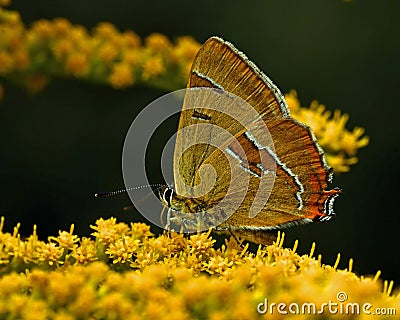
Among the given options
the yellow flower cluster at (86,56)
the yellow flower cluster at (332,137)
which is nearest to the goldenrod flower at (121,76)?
the yellow flower cluster at (86,56)

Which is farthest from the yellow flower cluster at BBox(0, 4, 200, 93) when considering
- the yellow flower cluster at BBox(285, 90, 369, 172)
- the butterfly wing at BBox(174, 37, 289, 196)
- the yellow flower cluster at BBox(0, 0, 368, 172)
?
the butterfly wing at BBox(174, 37, 289, 196)

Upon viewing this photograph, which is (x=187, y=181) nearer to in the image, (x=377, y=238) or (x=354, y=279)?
(x=354, y=279)

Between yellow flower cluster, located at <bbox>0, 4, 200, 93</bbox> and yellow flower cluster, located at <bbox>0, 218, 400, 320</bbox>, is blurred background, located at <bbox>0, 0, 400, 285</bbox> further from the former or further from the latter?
yellow flower cluster, located at <bbox>0, 218, 400, 320</bbox>

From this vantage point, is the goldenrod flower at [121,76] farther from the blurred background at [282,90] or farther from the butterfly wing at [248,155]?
the butterfly wing at [248,155]

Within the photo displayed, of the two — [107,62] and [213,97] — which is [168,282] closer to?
[213,97]

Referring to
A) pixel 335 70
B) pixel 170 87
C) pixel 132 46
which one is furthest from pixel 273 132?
pixel 335 70
